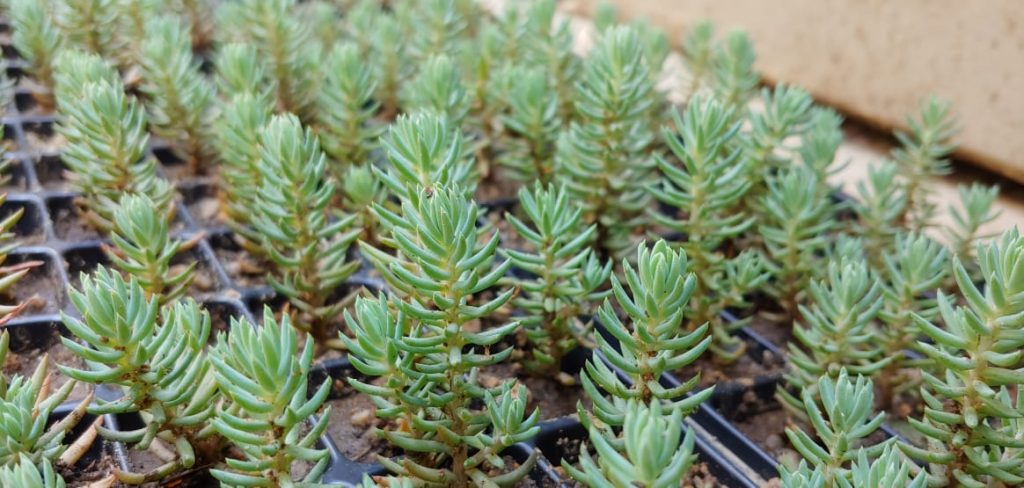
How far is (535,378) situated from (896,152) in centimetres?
69

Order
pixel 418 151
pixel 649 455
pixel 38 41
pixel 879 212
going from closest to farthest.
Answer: pixel 649 455, pixel 418 151, pixel 879 212, pixel 38 41

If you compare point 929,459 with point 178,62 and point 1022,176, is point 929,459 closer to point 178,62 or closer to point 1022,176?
point 1022,176

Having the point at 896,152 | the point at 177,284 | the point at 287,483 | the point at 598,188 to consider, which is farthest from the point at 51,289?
the point at 896,152

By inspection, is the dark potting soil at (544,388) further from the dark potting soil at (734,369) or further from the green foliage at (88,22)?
the green foliage at (88,22)

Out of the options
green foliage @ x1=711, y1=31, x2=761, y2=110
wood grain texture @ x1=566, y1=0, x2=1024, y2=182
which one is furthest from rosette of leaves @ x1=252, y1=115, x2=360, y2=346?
wood grain texture @ x1=566, y1=0, x2=1024, y2=182

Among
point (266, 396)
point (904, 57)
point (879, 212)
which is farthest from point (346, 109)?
point (904, 57)

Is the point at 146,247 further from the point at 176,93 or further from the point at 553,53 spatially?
the point at 553,53

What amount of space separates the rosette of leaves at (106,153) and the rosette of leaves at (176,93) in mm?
120

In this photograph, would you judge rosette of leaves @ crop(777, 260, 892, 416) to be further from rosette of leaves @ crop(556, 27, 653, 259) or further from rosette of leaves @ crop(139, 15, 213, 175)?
rosette of leaves @ crop(139, 15, 213, 175)

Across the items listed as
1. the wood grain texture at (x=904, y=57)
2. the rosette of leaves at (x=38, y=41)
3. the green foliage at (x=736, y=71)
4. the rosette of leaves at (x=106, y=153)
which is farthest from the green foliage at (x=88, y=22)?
the wood grain texture at (x=904, y=57)

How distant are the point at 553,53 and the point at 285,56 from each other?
42 cm

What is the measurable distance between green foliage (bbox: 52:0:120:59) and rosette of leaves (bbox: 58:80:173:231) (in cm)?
32

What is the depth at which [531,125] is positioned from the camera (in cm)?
123

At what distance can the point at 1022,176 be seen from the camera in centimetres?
144
